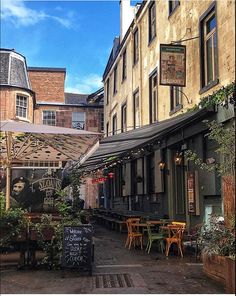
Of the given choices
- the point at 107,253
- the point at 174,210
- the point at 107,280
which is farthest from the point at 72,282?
the point at 174,210

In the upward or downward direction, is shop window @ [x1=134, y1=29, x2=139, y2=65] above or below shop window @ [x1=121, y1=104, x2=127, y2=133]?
above

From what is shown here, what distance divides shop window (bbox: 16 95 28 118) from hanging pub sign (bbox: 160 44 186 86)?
19.8 meters

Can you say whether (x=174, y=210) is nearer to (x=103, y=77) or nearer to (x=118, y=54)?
(x=118, y=54)

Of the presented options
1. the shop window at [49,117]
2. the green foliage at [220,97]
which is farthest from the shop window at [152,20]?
the shop window at [49,117]

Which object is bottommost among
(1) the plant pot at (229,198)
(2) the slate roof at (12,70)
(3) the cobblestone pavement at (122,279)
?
(3) the cobblestone pavement at (122,279)

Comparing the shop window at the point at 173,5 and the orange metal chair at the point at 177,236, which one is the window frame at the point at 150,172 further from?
the orange metal chair at the point at 177,236

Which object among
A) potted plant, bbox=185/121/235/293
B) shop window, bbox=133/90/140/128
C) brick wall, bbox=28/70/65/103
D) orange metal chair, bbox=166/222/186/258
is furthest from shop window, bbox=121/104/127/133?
brick wall, bbox=28/70/65/103

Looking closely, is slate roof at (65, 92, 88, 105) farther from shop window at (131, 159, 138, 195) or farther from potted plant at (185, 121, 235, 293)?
potted plant at (185, 121, 235, 293)

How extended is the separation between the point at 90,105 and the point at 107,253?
2687cm

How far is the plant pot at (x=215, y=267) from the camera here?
692 cm

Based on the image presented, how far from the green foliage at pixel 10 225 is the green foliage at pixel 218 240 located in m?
3.44

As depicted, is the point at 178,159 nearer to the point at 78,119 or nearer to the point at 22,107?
the point at 22,107

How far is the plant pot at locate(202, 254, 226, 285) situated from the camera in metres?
6.92

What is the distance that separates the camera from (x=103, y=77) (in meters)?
30.5
